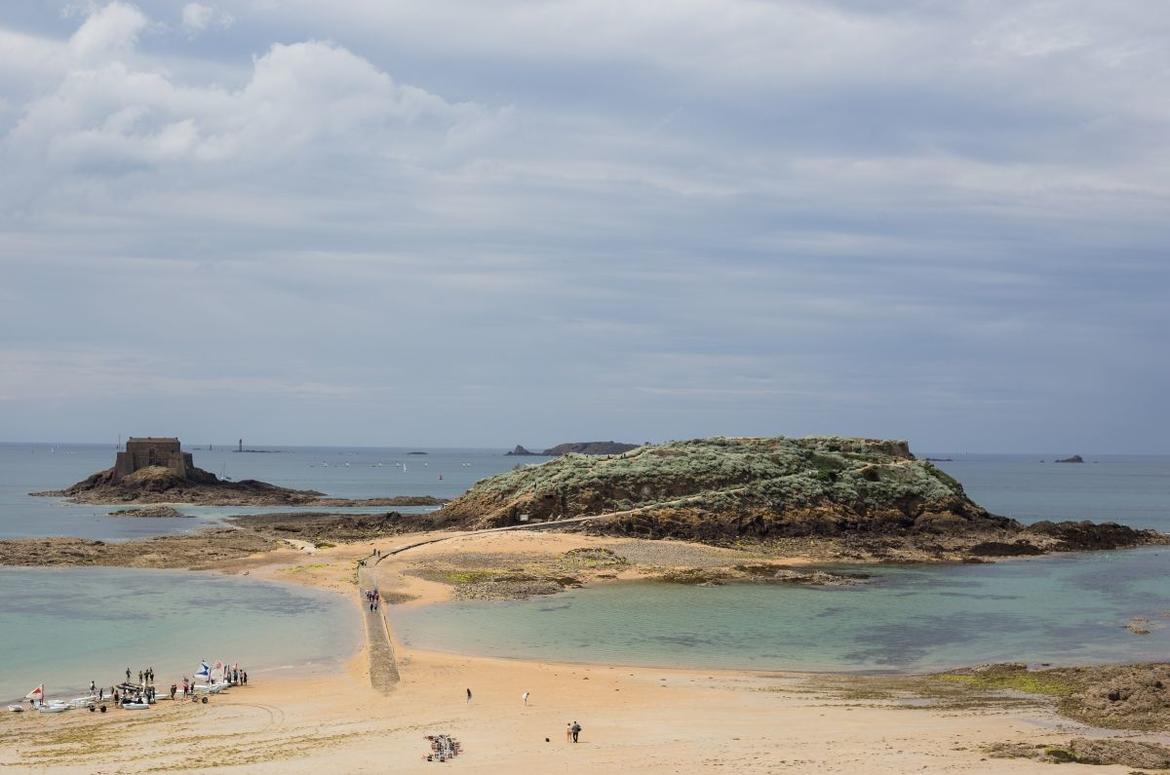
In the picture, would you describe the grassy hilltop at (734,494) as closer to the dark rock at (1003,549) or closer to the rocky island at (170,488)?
the dark rock at (1003,549)

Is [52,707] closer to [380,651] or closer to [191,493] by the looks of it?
[380,651]

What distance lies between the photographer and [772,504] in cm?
6291

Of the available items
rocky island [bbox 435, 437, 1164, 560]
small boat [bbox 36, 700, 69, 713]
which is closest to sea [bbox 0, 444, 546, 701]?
small boat [bbox 36, 700, 69, 713]

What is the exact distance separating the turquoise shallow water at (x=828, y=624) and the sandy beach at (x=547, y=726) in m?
2.55

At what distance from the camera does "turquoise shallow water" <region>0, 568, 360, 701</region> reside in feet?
98.6

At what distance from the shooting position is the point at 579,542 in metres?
56.0

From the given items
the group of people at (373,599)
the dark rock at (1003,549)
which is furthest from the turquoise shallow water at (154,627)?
the dark rock at (1003,549)

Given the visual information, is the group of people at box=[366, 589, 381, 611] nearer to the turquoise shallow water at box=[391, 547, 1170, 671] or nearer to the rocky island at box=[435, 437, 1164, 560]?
the turquoise shallow water at box=[391, 547, 1170, 671]

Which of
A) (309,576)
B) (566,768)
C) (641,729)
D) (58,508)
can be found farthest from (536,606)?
(58,508)

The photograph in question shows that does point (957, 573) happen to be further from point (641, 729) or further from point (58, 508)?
point (58, 508)

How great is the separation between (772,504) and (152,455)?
223 ft

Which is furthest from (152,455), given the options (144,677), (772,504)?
(144,677)

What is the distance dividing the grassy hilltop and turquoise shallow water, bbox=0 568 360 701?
71.8 feet

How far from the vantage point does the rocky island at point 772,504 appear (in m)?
60.6
